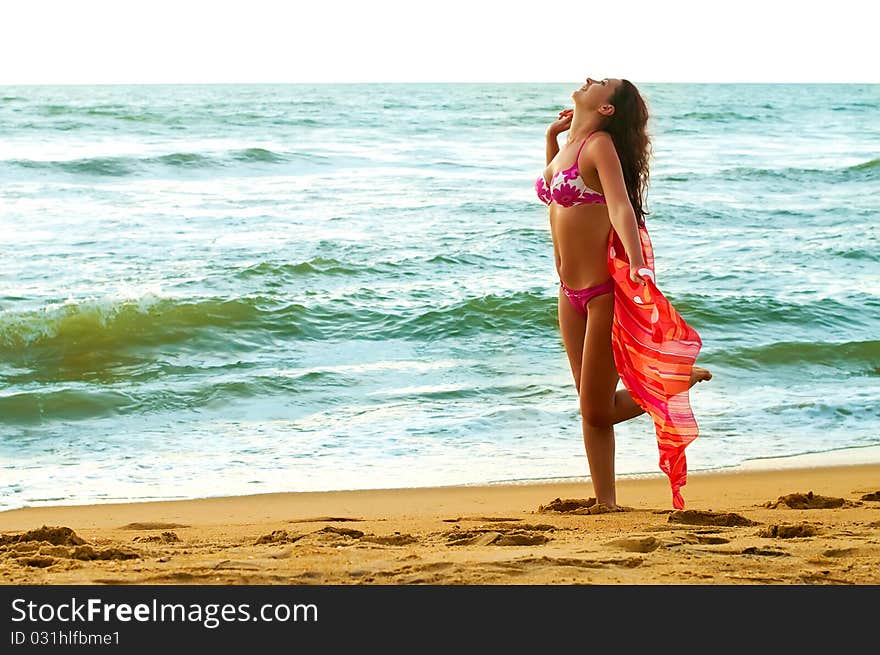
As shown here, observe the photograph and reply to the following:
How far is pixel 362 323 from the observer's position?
9.36m

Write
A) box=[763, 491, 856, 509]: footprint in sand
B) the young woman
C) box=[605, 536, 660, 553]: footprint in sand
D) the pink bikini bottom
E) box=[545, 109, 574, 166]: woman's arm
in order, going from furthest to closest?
box=[763, 491, 856, 509]: footprint in sand, box=[545, 109, 574, 166]: woman's arm, the pink bikini bottom, the young woman, box=[605, 536, 660, 553]: footprint in sand

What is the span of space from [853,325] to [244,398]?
5459 millimetres

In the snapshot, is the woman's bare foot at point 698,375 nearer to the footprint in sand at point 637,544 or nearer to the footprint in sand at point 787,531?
the footprint in sand at point 787,531

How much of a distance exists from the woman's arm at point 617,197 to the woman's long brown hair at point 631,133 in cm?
9

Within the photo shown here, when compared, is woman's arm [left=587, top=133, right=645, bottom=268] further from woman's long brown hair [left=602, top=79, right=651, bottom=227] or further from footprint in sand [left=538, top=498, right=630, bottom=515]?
footprint in sand [left=538, top=498, right=630, bottom=515]

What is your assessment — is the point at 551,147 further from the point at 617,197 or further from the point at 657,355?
the point at 657,355

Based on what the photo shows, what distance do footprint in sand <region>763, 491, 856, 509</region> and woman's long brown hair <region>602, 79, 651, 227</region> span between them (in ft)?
5.05

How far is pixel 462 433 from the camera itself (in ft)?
20.9

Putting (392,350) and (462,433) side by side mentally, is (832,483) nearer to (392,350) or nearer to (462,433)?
(462,433)

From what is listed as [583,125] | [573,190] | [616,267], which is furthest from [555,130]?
[616,267]

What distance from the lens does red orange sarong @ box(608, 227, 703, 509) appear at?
13.4 ft

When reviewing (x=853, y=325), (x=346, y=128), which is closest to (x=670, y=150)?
(x=346, y=128)

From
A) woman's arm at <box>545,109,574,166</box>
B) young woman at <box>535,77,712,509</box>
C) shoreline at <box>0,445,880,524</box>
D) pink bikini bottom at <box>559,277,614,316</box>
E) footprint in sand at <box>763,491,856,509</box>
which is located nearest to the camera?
young woman at <box>535,77,712,509</box>

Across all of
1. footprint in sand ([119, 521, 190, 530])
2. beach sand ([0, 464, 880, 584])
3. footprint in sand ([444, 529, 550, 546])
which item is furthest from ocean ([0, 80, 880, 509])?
footprint in sand ([444, 529, 550, 546])
